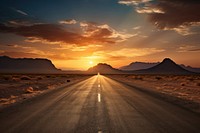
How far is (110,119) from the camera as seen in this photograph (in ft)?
25.6

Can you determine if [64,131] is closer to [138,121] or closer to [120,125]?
[120,125]

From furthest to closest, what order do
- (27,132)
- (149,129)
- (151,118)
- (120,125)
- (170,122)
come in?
(151,118) < (170,122) < (120,125) < (149,129) < (27,132)

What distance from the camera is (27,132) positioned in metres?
6.01

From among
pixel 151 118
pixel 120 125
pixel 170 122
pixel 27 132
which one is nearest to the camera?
pixel 27 132

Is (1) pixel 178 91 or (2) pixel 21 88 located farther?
(2) pixel 21 88

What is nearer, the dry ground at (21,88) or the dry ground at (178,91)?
the dry ground at (178,91)

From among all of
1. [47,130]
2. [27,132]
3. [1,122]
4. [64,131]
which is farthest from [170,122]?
[1,122]

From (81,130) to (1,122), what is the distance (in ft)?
9.83

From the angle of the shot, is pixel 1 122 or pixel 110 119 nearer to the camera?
pixel 1 122

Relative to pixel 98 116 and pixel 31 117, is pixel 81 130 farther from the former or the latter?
pixel 31 117

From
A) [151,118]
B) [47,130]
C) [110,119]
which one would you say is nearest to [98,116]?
[110,119]

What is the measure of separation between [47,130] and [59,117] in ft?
6.48

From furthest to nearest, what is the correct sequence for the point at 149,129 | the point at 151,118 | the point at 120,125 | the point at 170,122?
the point at 151,118 < the point at 170,122 < the point at 120,125 < the point at 149,129

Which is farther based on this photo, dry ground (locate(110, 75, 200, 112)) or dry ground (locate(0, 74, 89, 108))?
dry ground (locate(0, 74, 89, 108))
